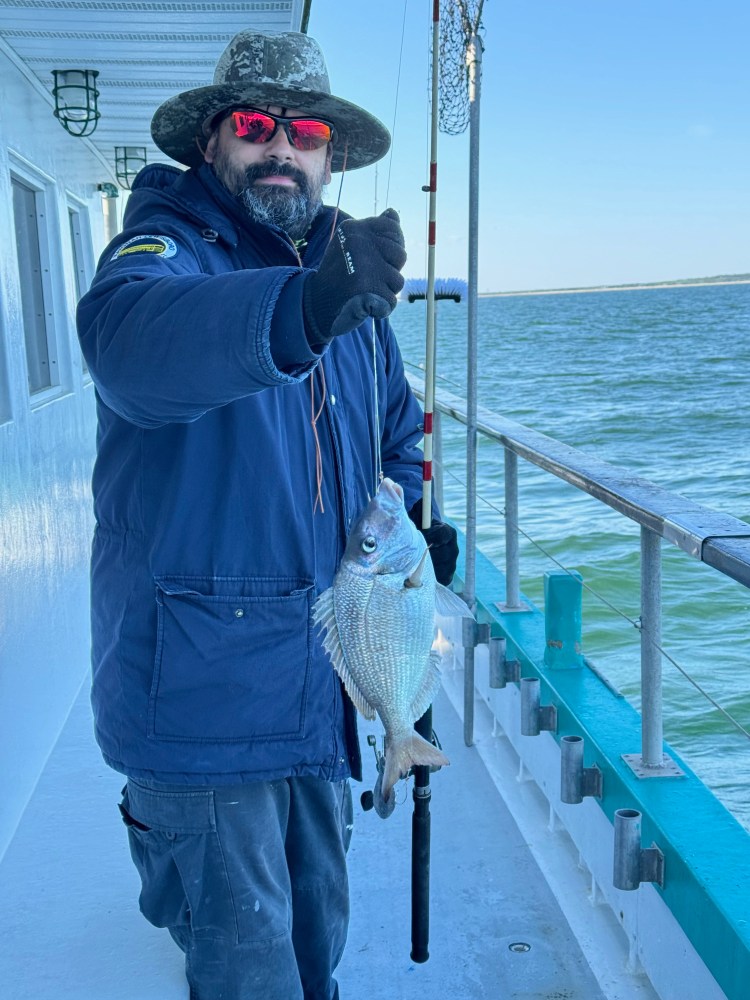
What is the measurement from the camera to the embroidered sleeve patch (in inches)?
66.2

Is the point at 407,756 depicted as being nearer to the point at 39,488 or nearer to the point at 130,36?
the point at 39,488

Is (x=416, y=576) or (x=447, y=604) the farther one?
(x=447, y=604)

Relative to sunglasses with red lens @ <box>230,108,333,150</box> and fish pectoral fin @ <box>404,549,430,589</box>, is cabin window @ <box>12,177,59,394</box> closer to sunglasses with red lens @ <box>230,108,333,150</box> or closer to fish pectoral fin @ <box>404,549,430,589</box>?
sunglasses with red lens @ <box>230,108,333,150</box>

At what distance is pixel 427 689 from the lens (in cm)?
182

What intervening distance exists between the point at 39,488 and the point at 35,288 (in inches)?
52.9

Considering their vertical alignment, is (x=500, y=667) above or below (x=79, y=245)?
below

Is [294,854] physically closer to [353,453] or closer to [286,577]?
[286,577]

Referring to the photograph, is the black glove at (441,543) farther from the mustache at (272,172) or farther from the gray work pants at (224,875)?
the mustache at (272,172)

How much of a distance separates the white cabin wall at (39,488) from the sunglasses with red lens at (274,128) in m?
1.79

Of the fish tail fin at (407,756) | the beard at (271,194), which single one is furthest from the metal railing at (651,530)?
the beard at (271,194)

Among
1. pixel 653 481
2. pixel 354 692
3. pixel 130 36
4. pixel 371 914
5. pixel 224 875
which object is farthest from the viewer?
pixel 653 481

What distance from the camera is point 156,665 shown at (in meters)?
1.80

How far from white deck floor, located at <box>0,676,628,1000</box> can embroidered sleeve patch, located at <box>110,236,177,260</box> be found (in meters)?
1.87

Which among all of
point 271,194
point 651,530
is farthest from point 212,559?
point 651,530
